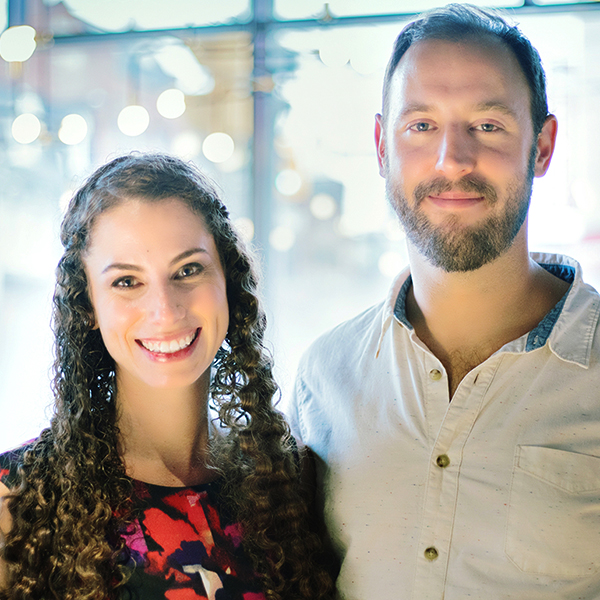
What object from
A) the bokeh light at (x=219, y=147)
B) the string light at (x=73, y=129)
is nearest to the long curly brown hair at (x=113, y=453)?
the bokeh light at (x=219, y=147)

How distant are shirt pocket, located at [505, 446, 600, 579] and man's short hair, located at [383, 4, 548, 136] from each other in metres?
0.75

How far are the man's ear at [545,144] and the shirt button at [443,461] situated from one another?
28.1 inches

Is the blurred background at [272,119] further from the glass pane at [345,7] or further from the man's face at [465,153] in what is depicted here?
the man's face at [465,153]

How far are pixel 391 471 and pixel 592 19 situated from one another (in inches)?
94.5

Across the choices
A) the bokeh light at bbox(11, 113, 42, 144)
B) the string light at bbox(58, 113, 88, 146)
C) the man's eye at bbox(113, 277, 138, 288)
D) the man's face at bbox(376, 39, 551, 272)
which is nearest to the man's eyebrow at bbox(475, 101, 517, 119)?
the man's face at bbox(376, 39, 551, 272)

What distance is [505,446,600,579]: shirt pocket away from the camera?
133cm

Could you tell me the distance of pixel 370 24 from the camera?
3100 mm

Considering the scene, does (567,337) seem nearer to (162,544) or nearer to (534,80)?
(534,80)

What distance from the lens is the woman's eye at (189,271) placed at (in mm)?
1459

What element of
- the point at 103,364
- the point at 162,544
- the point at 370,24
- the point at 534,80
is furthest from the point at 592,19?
the point at 162,544

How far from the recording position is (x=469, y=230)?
151 centimetres

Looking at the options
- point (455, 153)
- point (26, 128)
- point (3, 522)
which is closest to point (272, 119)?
point (26, 128)

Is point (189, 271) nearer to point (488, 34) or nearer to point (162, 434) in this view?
point (162, 434)

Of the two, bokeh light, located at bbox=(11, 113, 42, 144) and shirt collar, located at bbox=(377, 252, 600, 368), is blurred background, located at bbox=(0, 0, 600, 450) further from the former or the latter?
shirt collar, located at bbox=(377, 252, 600, 368)
